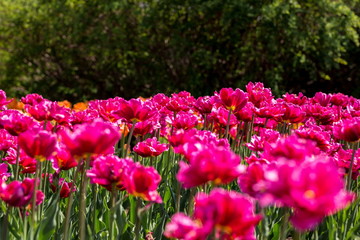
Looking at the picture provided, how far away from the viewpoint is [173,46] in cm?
1107

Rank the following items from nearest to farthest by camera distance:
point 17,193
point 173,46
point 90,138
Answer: point 90,138, point 17,193, point 173,46

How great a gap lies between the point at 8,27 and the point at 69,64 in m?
1.81

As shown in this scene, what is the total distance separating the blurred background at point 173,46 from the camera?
33.5 ft

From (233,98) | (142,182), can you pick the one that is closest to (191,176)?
(142,182)

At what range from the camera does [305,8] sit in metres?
10.7

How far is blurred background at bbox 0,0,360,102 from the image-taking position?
10203 millimetres

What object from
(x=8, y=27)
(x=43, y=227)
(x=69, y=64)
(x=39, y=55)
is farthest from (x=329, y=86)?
(x=43, y=227)

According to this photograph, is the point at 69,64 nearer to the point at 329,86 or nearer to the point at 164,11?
the point at 164,11

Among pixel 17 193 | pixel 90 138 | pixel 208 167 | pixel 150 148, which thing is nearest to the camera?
pixel 208 167

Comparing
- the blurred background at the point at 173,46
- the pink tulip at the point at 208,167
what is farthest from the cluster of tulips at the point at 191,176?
the blurred background at the point at 173,46

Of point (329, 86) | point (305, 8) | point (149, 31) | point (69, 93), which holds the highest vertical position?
point (305, 8)

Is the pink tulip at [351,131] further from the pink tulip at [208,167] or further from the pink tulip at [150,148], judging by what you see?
the pink tulip at [208,167]

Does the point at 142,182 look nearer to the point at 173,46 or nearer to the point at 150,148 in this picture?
the point at 150,148

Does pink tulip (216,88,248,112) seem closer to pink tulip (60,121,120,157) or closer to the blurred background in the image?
pink tulip (60,121,120,157)
